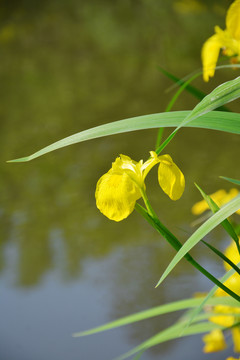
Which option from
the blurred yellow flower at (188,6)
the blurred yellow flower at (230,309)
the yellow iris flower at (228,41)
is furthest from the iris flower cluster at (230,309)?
the blurred yellow flower at (188,6)

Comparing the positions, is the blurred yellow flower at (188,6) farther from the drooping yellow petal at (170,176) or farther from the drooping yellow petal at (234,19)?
the drooping yellow petal at (170,176)

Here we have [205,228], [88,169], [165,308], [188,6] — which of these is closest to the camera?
[205,228]

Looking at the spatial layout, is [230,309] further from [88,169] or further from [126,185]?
[88,169]

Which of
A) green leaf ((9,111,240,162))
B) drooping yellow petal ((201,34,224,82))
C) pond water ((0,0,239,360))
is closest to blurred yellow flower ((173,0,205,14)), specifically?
pond water ((0,0,239,360))

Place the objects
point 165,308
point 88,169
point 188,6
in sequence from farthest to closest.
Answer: point 188,6 → point 88,169 → point 165,308

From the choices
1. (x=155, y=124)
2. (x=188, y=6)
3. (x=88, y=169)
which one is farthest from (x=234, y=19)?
(x=188, y=6)

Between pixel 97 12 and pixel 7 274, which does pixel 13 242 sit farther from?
pixel 97 12

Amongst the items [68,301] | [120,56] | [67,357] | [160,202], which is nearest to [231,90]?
[67,357]
